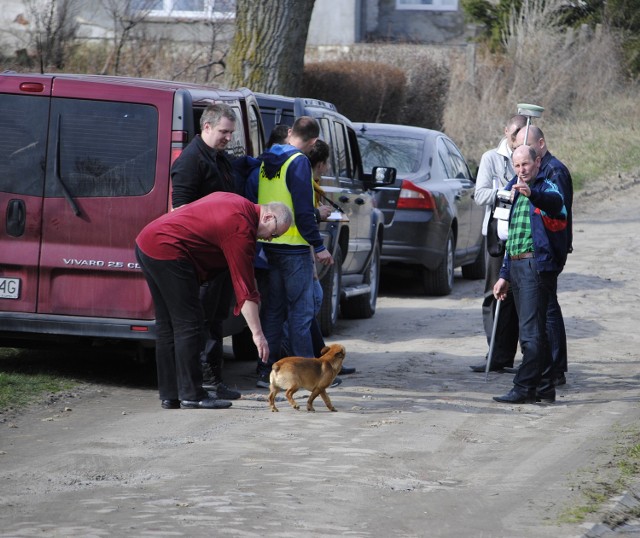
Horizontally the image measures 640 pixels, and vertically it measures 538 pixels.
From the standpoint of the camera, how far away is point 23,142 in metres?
8.36

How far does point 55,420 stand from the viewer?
7.74 meters

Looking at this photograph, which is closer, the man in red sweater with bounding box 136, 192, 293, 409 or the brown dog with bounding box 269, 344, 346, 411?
the man in red sweater with bounding box 136, 192, 293, 409

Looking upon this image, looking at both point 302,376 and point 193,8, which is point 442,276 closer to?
point 302,376

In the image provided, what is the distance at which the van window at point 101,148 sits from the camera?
8242 millimetres

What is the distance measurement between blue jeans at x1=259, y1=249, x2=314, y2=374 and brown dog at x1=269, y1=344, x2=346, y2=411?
68 centimetres

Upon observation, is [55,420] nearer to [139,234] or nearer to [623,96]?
[139,234]

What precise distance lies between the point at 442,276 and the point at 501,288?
5.59 meters

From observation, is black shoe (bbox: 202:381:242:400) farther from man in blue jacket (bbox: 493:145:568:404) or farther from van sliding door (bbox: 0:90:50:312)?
man in blue jacket (bbox: 493:145:568:404)

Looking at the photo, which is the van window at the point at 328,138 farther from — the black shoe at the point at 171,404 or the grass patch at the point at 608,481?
the grass patch at the point at 608,481

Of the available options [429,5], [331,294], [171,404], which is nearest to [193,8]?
[429,5]

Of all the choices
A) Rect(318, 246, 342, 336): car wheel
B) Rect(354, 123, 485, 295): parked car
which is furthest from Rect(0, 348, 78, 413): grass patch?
Rect(354, 123, 485, 295): parked car

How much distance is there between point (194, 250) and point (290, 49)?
8375 millimetres

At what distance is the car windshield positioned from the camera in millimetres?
14648

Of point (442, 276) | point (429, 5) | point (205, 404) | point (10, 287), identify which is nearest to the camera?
point (205, 404)
